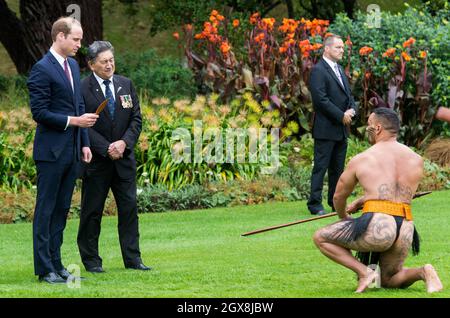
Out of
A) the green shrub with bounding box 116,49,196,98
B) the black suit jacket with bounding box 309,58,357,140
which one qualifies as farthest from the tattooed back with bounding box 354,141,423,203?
the green shrub with bounding box 116,49,196,98

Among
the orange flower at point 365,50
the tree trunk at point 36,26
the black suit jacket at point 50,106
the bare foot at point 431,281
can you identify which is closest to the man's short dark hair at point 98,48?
the black suit jacket at point 50,106

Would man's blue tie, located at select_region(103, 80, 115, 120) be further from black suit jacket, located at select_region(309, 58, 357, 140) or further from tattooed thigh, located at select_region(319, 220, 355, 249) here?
black suit jacket, located at select_region(309, 58, 357, 140)

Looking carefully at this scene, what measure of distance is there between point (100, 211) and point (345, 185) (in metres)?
2.54

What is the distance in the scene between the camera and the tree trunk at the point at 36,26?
20188 millimetres

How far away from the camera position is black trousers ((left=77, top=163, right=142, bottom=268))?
8.98 metres

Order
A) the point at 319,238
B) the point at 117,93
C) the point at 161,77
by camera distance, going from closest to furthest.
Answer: the point at 319,238 < the point at 117,93 < the point at 161,77

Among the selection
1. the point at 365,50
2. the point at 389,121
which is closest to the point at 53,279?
the point at 389,121

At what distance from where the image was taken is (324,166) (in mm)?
12609

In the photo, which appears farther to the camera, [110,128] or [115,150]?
[110,128]

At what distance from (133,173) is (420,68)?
917 centimetres

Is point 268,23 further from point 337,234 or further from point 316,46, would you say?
point 337,234

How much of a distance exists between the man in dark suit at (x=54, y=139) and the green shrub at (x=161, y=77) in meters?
9.73

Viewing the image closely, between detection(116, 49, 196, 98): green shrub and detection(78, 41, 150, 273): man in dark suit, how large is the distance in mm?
8990

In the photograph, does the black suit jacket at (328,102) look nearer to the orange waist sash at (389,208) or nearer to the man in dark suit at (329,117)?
the man in dark suit at (329,117)
